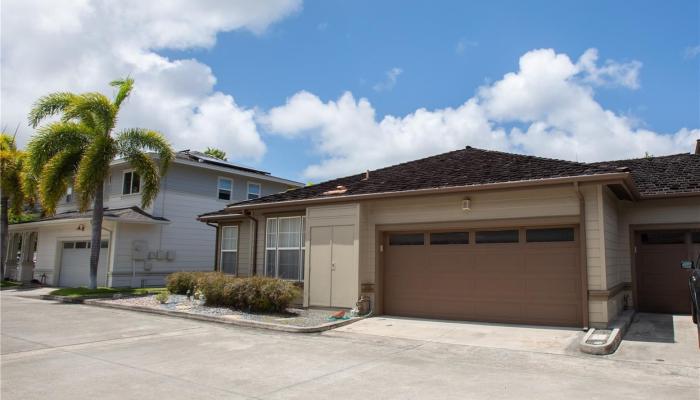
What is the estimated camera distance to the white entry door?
13305mm

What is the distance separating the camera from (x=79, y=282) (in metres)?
24.2

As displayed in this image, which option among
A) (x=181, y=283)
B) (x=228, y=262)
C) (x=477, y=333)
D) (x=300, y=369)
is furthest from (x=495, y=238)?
(x=181, y=283)

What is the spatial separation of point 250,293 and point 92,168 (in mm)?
9635

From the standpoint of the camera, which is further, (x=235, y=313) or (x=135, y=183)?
(x=135, y=183)

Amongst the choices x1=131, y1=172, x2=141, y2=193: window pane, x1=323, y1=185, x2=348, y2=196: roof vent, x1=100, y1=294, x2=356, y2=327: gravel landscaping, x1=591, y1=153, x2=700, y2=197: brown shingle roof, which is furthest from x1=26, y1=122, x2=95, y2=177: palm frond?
x1=591, y1=153, x2=700, y2=197: brown shingle roof

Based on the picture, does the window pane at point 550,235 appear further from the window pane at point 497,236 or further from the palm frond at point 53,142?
the palm frond at point 53,142

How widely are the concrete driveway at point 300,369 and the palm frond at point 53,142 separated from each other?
33.0ft

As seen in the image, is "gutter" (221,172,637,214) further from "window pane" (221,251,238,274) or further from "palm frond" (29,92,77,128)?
"palm frond" (29,92,77,128)

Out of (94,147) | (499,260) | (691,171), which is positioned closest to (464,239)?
(499,260)

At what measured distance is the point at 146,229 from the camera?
23078mm

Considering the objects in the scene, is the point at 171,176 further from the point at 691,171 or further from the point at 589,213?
the point at 691,171

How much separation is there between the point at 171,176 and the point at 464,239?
16329 millimetres

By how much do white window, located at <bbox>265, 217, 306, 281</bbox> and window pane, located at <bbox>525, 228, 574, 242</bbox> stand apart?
6617 mm

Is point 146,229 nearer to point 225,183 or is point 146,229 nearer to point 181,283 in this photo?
point 225,183
